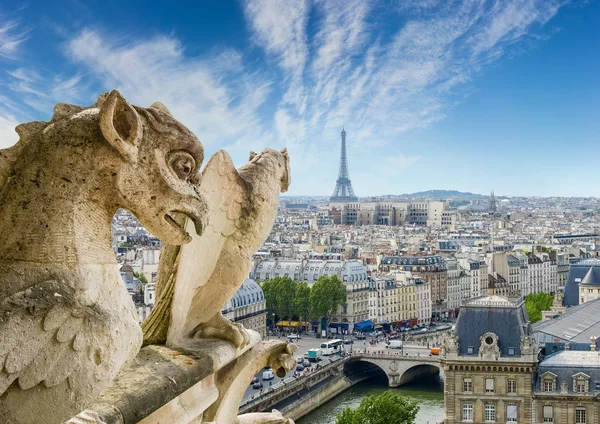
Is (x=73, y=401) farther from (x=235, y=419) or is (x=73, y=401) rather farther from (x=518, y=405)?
(x=518, y=405)

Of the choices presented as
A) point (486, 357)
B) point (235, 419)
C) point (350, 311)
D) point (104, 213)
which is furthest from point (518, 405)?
point (350, 311)

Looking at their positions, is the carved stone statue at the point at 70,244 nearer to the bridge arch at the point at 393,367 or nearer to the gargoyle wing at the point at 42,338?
the gargoyle wing at the point at 42,338

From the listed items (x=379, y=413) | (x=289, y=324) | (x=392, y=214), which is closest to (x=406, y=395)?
(x=379, y=413)


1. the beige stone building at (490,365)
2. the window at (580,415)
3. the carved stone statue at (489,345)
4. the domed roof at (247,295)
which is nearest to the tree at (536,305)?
the domed roof at (247,295)

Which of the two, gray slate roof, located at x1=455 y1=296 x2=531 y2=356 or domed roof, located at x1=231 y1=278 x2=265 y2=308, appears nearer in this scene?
gray slate roof, located at x1=455 y1=296 x2=531 y2=356

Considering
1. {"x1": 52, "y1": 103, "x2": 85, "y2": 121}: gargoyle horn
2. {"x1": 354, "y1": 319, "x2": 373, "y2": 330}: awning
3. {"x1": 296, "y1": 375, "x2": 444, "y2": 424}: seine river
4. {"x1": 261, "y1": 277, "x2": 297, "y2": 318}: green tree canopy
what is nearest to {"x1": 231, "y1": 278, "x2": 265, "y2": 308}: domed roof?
{"x1": 261, "y1": 277, "x2": 297, "y2": 318}: green tree canopy

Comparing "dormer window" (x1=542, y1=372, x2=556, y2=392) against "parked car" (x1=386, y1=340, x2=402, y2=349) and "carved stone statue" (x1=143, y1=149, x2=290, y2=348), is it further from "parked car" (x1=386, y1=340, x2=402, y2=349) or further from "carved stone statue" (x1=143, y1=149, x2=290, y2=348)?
"carved stone statue" (x1=143, y1=149, x2=290, y2=348)
